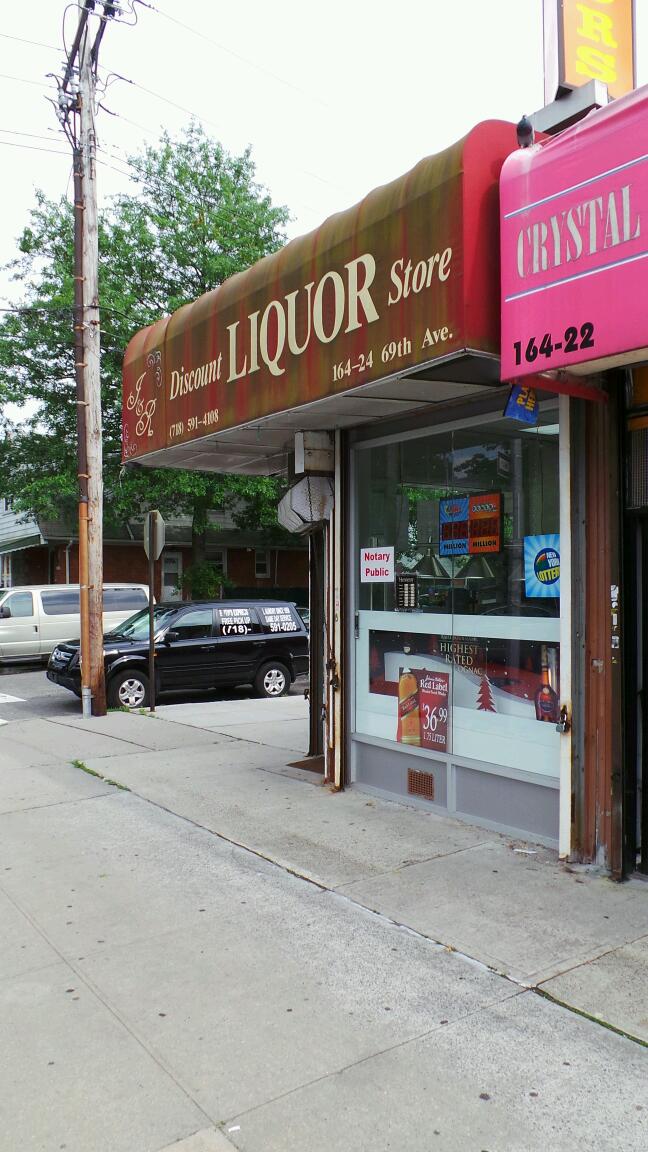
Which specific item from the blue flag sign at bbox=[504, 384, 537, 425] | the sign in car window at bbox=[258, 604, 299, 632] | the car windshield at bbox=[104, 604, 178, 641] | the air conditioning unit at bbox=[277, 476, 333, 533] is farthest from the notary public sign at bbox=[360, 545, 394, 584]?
the sign in car window at bbox=[258, 604, 299, 632]

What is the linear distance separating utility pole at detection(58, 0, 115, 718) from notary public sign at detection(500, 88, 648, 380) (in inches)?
336

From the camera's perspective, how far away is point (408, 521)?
6.77 metres

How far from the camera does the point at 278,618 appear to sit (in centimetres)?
1463

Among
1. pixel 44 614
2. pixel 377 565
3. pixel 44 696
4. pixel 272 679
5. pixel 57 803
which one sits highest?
pixel 377 565

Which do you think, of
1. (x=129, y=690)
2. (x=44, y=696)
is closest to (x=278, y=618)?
(x=129, y=690)

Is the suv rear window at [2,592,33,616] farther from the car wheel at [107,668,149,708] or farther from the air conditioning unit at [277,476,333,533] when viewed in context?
the air conditioning unit at [277,476,333,533]

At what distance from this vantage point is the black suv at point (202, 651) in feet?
43.1

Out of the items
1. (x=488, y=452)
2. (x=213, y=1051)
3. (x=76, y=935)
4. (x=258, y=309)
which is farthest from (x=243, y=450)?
(x=213, y=1051)

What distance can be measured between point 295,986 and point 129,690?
9.69 m

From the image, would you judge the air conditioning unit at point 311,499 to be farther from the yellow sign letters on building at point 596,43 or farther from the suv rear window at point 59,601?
the suv rear window at point 59,601

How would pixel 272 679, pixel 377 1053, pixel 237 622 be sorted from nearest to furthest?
pixel 377 1053, pixel 237 622, pixel 272 679

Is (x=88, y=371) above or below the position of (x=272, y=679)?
above

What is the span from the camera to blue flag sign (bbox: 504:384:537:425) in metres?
5.10

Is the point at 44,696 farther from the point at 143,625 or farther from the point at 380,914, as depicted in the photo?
the point at 380,914
